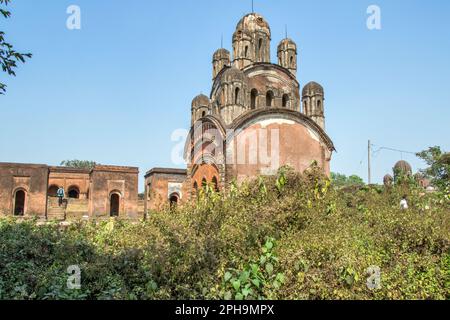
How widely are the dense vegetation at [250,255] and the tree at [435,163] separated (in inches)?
633

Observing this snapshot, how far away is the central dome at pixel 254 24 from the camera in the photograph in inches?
802

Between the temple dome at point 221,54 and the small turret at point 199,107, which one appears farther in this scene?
the temple dome at point 221,54

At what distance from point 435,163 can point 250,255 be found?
22.4 metres

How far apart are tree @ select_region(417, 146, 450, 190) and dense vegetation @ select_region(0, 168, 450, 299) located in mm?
16091

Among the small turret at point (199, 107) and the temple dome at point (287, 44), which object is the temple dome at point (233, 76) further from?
the temple dome at point (287, 44)

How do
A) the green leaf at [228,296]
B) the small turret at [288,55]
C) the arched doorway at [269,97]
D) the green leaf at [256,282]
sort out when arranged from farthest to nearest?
the small turret at [288,55]
the arched doorway at [269,97]
the green leaf at [256,282]
the green leaf at [228,296]

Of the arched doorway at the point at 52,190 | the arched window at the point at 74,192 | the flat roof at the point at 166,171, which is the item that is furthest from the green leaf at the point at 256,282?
the arched doorway at the point at 52,190

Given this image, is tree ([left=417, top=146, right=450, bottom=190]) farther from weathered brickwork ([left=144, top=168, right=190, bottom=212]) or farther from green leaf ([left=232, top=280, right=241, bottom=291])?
green leaf ([left=232, top=280, right=241, bottom=291])

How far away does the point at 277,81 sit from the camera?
19.7 m

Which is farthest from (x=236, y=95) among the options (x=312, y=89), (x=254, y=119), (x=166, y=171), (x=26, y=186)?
(x=26, y=186)

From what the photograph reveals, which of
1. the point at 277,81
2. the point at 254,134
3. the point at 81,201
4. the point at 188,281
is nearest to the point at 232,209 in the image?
the point at 188,281

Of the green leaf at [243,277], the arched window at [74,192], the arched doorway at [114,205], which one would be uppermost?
the arched window at [74,192]

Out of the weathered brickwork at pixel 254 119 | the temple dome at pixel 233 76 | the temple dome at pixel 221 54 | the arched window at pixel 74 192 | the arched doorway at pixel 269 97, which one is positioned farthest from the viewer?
the arched window at pixel 74 192

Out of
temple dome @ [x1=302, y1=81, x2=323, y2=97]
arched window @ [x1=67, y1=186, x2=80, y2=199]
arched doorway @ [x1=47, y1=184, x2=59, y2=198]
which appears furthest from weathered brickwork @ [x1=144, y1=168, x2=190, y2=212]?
temple dome @ [x1=302, y1=81, x2=323, y2=97]
